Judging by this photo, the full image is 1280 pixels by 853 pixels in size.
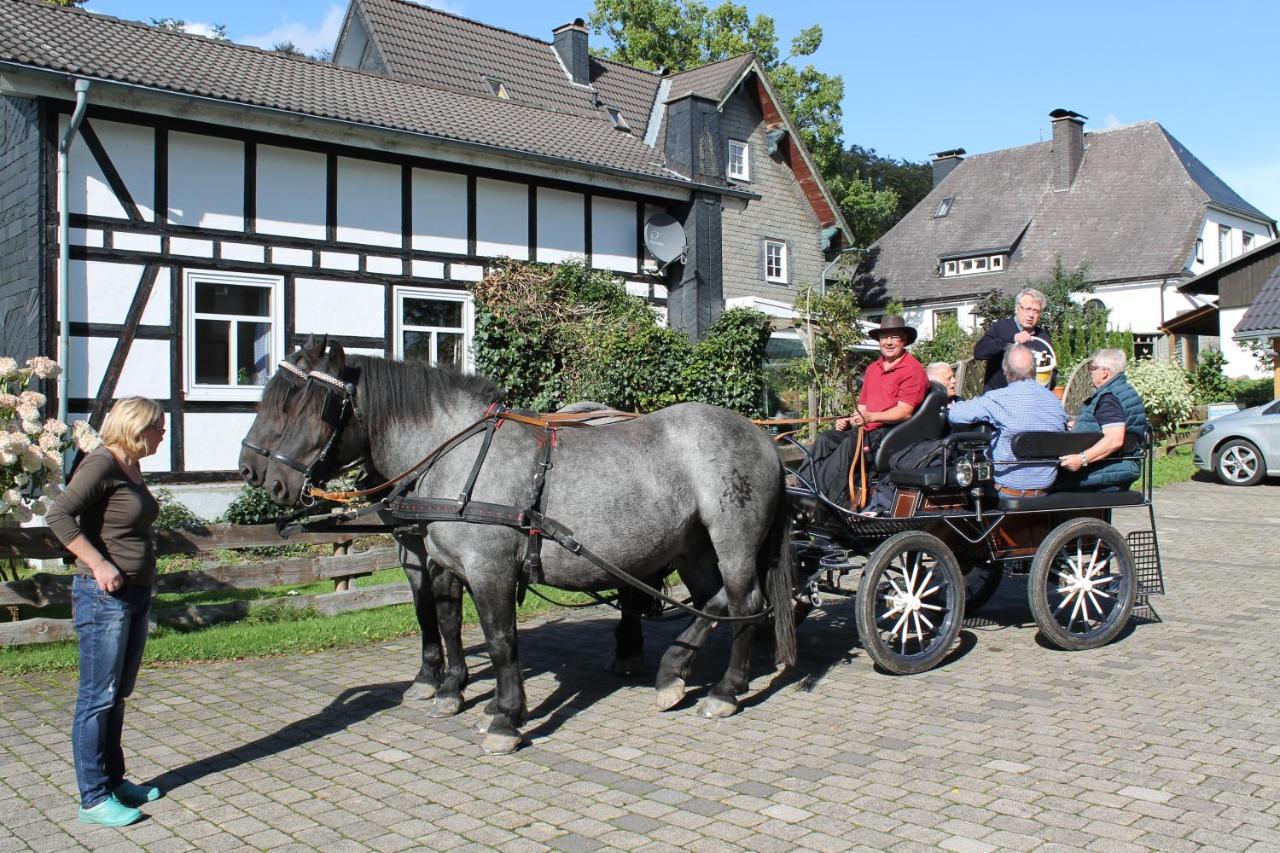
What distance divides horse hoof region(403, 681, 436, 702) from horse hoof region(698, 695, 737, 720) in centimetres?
153

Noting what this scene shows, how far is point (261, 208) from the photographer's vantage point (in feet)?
46.6

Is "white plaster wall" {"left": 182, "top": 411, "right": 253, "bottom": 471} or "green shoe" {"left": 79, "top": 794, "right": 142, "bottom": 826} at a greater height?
"white plaster wall" {"left": 182, "top": 411, "right": 253, "bottom": 471}

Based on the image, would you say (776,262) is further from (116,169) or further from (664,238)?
(116,169)

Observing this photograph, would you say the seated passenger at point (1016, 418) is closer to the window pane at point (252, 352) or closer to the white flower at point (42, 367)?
the white flower at point (42, 367)

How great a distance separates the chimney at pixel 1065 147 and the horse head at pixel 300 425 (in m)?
41.9

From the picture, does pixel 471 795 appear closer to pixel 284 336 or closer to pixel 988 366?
pixel 988 366

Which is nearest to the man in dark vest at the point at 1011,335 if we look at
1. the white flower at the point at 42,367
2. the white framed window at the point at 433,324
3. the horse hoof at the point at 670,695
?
the horse hoof at the point at 670,695

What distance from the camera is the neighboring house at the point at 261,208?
12.7 metres

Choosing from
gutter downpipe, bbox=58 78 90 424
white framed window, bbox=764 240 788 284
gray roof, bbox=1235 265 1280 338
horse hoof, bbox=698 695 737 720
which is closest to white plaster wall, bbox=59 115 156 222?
gutter downpipe, bbox=58 78 90 424

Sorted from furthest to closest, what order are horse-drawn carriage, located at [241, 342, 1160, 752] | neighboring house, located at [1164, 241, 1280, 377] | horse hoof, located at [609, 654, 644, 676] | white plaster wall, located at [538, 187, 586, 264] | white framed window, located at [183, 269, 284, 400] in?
neighboring house, located at [1164, 241, 1280, 377] < white plaster wall, located at [538, 187, 586, 264] < white framed window, located at [183, 269, 284, 400] < horse hoof, located at [609, 654, 644, 676] < horse-drawn carriage, located at [241, 342, 1160, 752]

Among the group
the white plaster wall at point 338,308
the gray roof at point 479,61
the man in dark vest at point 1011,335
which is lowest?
the man in dark vest at point 1011,335

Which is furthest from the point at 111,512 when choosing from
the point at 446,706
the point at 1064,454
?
the point at 1064,454

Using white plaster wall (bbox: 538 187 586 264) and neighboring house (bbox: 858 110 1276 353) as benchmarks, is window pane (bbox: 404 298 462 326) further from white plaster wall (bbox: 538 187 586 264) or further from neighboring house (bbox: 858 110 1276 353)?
neighboring house (bbox: 858 110 1276 353)

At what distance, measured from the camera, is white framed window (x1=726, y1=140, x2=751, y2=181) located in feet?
91.7
